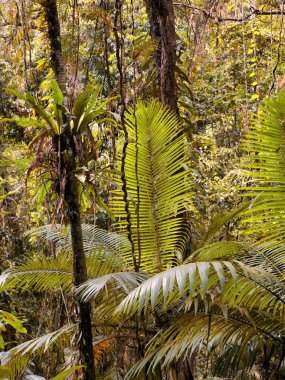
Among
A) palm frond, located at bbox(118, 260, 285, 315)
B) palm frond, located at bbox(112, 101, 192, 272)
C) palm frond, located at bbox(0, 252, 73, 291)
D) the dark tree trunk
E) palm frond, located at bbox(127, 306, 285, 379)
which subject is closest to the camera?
palm frond, located at bbox(118, 260, 285, 315)

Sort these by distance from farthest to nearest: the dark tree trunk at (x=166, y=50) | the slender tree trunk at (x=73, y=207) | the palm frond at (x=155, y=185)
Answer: the dark tree trunk at (x=166, y=50), the palm frond at (x=155, y=185), the slender tree trunk at (x=73, y=207)

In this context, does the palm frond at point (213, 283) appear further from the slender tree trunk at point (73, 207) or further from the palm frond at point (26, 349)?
the palm frond at point (26, 349)

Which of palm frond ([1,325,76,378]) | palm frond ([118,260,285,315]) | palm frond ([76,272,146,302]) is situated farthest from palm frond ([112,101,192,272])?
palm frond ([1,325,76,378])

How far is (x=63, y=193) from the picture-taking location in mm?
2770

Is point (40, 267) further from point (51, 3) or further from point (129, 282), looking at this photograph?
point (51, 3)

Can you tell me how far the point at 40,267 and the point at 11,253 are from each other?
170 inches

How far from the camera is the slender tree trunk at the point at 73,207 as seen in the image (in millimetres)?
2828

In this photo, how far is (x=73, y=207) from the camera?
290 centimetres

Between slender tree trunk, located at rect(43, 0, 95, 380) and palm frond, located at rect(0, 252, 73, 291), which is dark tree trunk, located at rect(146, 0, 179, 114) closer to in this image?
slender tree trunk, located at rect(43, 0, 95, 380)

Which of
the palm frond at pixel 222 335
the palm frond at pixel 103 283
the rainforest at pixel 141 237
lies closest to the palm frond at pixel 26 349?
the rainforest at pixel 141 237

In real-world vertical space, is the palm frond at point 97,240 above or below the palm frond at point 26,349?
above

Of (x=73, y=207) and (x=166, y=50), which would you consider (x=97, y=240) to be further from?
(x=166, y=50)

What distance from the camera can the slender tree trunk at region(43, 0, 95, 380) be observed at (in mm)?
2828

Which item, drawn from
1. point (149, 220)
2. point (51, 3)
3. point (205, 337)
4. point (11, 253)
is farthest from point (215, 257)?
point (11, 253)
